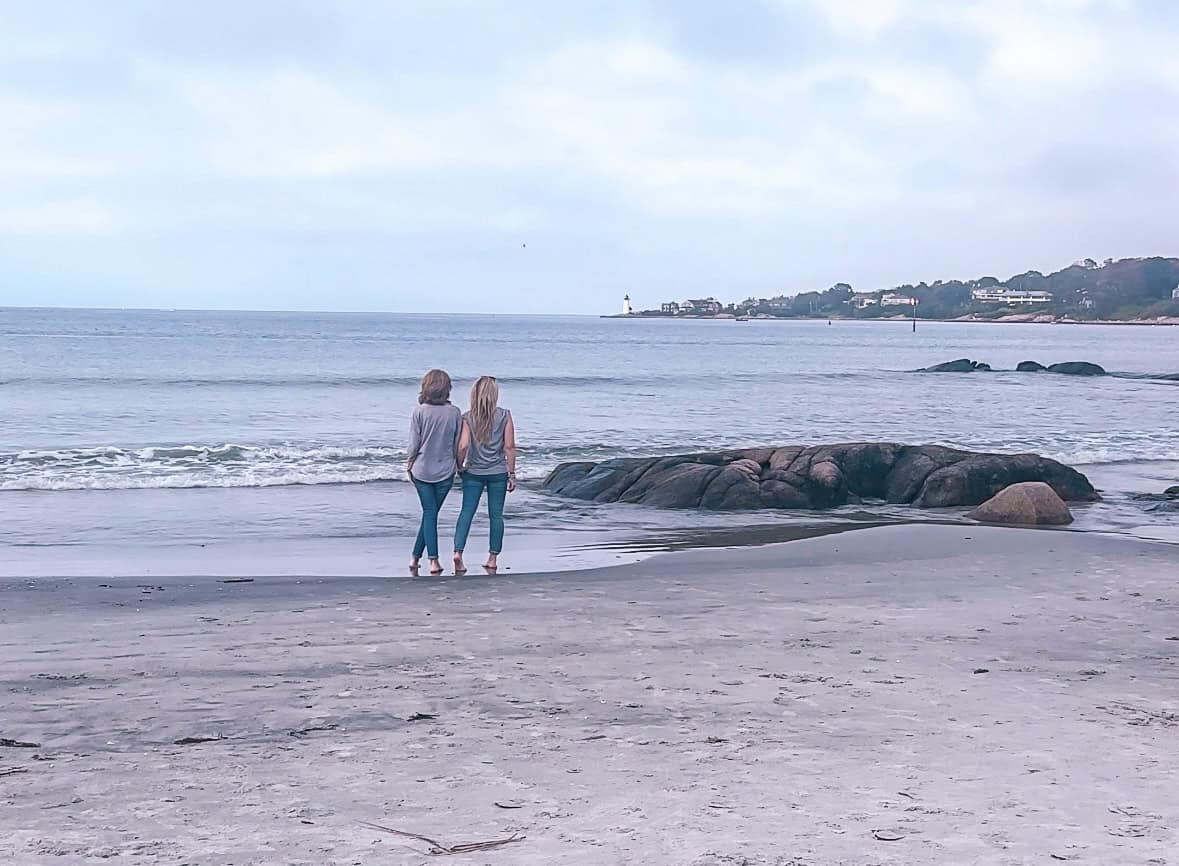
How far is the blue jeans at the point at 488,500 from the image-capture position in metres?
10.9

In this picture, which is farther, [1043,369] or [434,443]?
[1043,369]

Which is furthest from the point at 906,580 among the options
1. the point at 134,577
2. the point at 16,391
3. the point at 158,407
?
the point at 16,391

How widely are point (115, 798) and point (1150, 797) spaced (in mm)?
3940

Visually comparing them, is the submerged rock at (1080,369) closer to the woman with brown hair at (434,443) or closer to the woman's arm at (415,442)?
the woman with brown hair at (434,443)

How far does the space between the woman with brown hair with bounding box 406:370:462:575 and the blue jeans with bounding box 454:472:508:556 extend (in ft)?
0.76

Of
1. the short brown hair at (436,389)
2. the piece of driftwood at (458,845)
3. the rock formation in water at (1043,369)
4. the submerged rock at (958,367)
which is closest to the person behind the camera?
the piece of driftwood at (458,845)

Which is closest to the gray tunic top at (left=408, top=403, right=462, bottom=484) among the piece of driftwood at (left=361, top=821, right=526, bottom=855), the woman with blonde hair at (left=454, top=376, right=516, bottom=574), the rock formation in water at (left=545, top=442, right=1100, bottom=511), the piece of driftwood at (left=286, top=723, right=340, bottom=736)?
the woman with blonde hair at (left=454, top=376, right=516, bottom=574)

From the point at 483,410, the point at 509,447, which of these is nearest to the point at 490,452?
the point at 509,447

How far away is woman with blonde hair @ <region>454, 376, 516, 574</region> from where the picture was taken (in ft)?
35.0

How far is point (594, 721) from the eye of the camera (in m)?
5.88

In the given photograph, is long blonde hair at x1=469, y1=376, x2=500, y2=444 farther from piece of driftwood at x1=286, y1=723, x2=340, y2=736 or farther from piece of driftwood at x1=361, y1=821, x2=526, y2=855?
piece of driftwood at x1=361, y1=821, x2=526, y2=855

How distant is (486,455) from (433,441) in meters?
0.48

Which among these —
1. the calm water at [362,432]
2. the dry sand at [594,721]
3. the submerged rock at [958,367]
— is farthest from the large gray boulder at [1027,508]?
the submerged rock at [958,367]

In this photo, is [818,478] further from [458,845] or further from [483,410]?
[458,845]
